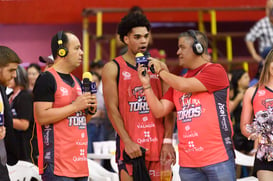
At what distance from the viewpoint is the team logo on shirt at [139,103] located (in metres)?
4.90

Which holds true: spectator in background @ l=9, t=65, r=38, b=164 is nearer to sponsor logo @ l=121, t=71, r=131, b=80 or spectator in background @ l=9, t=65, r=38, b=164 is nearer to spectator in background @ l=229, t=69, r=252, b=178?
sponsor logo @ l=121, t=71, r=131, b=80

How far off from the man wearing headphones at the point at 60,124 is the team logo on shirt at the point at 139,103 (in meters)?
0.41

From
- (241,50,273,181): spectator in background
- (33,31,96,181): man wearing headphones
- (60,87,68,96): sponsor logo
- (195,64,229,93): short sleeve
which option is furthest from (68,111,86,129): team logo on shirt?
(241,50,273,181): spectator in background

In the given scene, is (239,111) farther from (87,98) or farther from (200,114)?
(87,98)

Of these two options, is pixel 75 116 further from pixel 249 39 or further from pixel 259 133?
pixel 249 39

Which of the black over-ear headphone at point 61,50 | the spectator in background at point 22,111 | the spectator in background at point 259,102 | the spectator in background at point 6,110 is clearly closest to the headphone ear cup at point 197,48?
the spectator in background at point 259,102

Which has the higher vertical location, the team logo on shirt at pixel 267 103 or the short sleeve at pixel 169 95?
the short sleeve at pixel 169 95

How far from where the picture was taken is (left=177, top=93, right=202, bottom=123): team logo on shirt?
182 inches

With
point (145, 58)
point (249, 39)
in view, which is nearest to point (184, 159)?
point (145, 58)

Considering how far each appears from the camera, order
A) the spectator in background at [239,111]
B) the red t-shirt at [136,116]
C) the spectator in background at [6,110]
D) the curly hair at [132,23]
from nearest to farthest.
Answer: the spectator in background at [6,110] → the red t-shirt at [136,116] → the curly hair at [132,23] → the spectator in background at [239,111]

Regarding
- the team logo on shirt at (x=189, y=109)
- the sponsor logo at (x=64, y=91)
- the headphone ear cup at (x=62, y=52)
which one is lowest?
the team logo on shirt at (x=189, y=109)

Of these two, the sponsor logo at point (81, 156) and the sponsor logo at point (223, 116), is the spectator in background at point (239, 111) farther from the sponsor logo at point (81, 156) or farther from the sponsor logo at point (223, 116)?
the sponsor logo at point (81, 156)

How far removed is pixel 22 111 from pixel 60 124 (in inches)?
83.7

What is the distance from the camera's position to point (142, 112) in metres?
4.89
